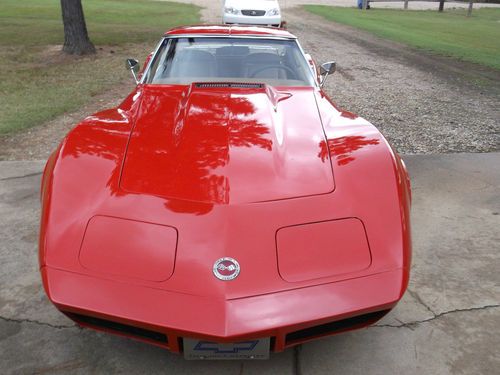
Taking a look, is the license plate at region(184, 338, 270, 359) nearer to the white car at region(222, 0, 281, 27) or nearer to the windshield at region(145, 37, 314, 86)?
the windshield at region(145, 37, 314, 86)

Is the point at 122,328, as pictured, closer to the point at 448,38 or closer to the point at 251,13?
the point at 251,13

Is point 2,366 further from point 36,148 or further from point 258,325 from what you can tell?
point 36,148

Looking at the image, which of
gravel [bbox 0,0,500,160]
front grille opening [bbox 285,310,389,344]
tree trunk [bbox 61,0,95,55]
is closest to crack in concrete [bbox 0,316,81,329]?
front grille opening [bbox 285,310,389,344]

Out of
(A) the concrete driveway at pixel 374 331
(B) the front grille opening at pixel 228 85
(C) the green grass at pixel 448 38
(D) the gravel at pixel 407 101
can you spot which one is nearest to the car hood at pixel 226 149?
(B) the front grille opening at pixel 228 85

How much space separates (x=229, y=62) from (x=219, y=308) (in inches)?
95.9

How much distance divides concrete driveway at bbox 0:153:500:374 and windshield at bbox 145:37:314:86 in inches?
57.6

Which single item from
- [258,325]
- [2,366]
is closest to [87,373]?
[2,366]

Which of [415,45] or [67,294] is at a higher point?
[67,294]

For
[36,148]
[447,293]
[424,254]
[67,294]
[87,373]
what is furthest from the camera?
[36,148]

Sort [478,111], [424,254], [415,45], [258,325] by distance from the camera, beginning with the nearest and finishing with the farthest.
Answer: [258,325] < [424,254] < [478,111] < [415,45]

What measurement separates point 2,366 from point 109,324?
0.67 meters

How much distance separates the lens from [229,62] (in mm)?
3723

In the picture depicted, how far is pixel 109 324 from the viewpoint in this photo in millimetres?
1900

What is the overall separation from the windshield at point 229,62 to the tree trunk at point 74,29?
731 centimetres
